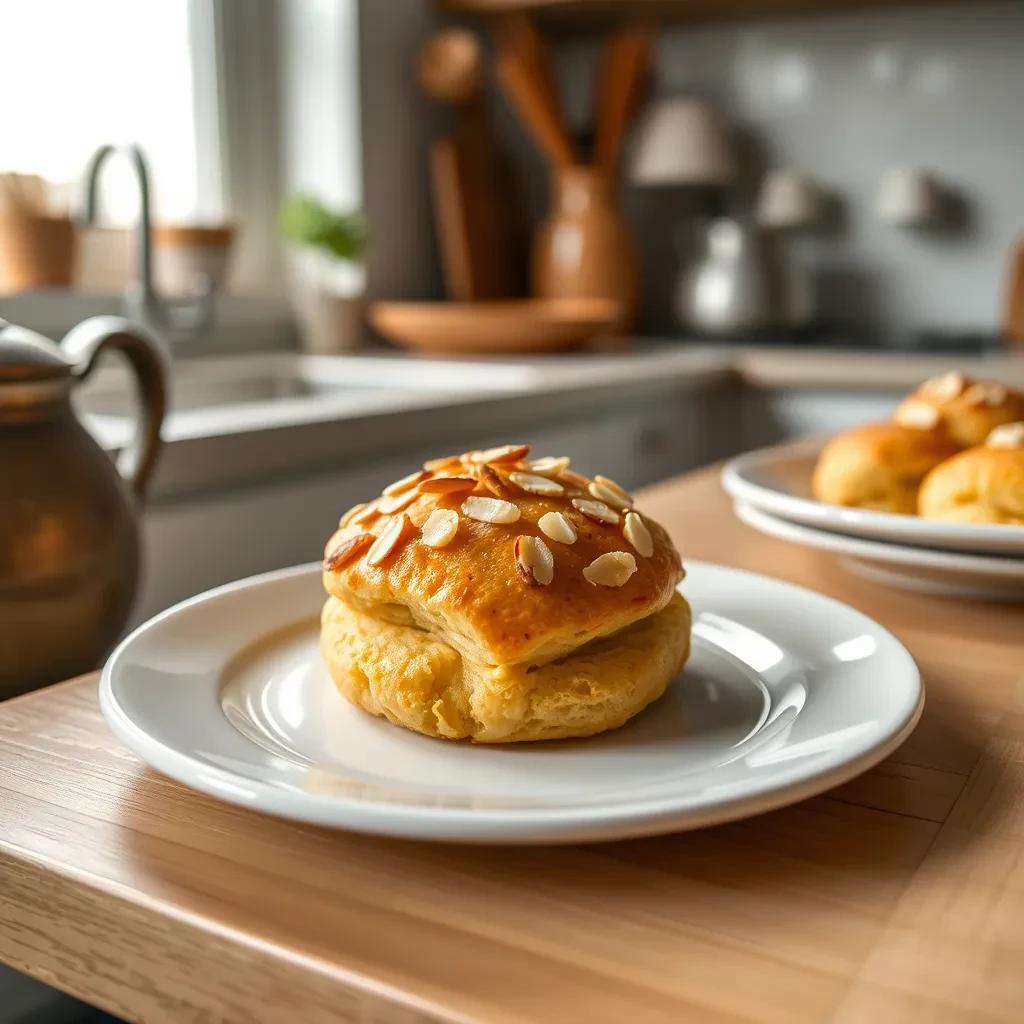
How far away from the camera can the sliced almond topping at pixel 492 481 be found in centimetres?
52

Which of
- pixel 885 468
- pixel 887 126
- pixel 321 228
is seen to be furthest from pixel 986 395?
pixel 887 126

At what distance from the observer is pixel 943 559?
0.68 meters

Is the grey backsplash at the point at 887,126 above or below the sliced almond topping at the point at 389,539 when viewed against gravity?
above

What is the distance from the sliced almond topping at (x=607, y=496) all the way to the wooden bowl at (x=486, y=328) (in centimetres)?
164

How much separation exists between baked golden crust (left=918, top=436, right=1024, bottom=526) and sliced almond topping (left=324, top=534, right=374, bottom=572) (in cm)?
41

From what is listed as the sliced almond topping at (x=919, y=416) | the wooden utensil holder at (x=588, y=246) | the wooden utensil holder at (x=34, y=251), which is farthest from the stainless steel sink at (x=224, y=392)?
the sliced almond topping at (x=919, y=416)

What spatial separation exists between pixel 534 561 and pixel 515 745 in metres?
0.08

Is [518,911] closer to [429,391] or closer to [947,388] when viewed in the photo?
[947,388]

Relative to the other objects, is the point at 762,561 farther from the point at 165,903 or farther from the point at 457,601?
the point at 165,903

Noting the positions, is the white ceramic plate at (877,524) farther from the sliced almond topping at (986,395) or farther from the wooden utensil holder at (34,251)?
the wooden utensil holder at (34,251)

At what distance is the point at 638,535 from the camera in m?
0.51

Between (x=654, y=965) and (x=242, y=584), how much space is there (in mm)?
360

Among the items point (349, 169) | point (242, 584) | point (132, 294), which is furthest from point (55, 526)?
point (349, 169)

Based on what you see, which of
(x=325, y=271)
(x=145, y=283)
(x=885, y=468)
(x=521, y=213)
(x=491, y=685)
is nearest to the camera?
(x=491, y=685)
